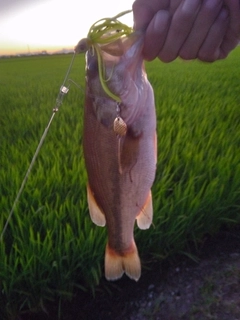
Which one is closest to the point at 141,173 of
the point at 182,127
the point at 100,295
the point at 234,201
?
the point at 100,295

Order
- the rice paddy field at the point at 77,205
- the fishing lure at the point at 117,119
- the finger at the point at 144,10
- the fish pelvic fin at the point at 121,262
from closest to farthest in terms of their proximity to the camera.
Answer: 1. the fishing lure at the point at 117,119
2. the finger at the point at 144,10
3. the fish pelvic fin at the point at 121,262
4. the rice paddy field at the point at 77,205

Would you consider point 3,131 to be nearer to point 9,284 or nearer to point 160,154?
point 160,154

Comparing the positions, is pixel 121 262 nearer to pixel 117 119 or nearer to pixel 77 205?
pixel 117 119

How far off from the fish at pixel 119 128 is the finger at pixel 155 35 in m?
0.03

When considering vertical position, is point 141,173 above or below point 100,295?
above

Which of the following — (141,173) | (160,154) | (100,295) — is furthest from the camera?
(160,154)

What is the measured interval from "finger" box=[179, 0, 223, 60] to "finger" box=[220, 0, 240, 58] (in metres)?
0.03

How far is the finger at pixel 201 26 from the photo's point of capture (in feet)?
3.36

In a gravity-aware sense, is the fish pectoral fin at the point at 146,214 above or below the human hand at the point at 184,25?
below

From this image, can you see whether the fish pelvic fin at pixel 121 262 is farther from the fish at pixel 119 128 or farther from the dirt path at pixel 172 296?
the dirt path at pixel 172 296

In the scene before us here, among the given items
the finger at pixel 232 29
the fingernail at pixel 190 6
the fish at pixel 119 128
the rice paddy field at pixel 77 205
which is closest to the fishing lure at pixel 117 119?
the fish at pixel 119 128

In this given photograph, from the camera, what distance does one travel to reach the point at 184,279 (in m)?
2.13

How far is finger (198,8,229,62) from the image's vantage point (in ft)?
3.48

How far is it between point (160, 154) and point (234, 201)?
1.64ft
